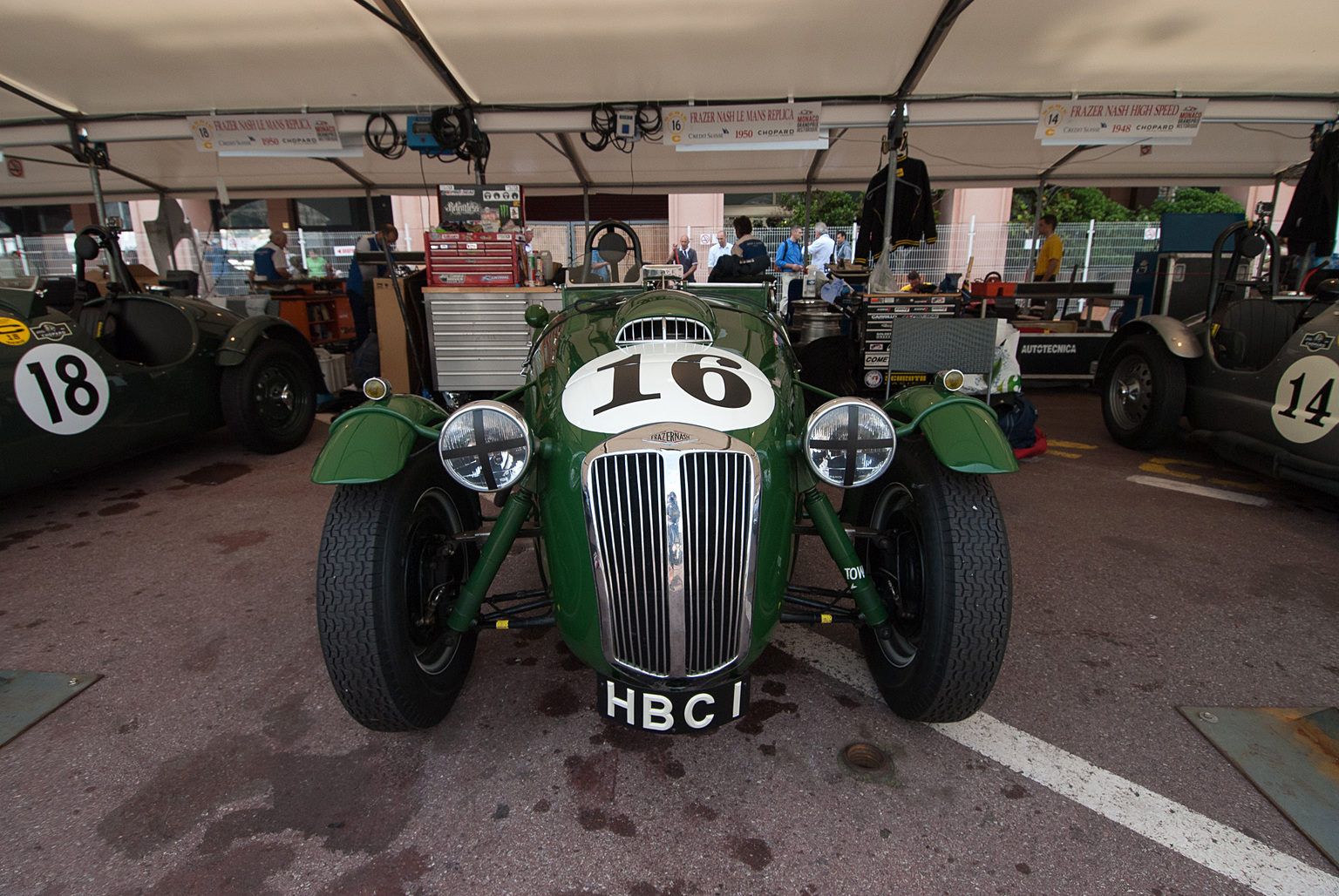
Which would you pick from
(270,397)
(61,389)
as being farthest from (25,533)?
(270,397)

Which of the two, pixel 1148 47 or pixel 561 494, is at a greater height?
pixel 1148 47

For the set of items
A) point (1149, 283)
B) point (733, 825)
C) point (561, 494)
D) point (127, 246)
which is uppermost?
point (127, 246)

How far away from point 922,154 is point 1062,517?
6.94 meters

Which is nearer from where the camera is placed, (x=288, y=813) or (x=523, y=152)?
(x=288, y=813)

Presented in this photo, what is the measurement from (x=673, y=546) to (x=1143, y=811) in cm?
137

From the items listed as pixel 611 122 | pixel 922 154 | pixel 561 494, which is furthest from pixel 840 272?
pixel 561 494

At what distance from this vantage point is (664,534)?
149cm

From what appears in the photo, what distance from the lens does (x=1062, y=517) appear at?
11.8ft

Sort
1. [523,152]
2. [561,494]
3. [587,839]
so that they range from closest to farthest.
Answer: [587,839] → [561,494] → [523,152]

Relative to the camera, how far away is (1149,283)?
9.26m

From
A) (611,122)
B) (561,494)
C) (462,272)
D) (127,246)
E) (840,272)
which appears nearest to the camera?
(561,494)

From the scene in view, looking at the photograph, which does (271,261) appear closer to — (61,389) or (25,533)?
(61,389)

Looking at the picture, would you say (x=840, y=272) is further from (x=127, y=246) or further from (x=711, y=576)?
(x=127, y=246)

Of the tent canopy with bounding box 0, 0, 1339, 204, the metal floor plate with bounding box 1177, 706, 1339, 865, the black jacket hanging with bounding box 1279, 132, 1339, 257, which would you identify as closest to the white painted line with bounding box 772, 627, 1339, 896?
the metal floor plate with bounding box 1177, 706, 1339, 865
